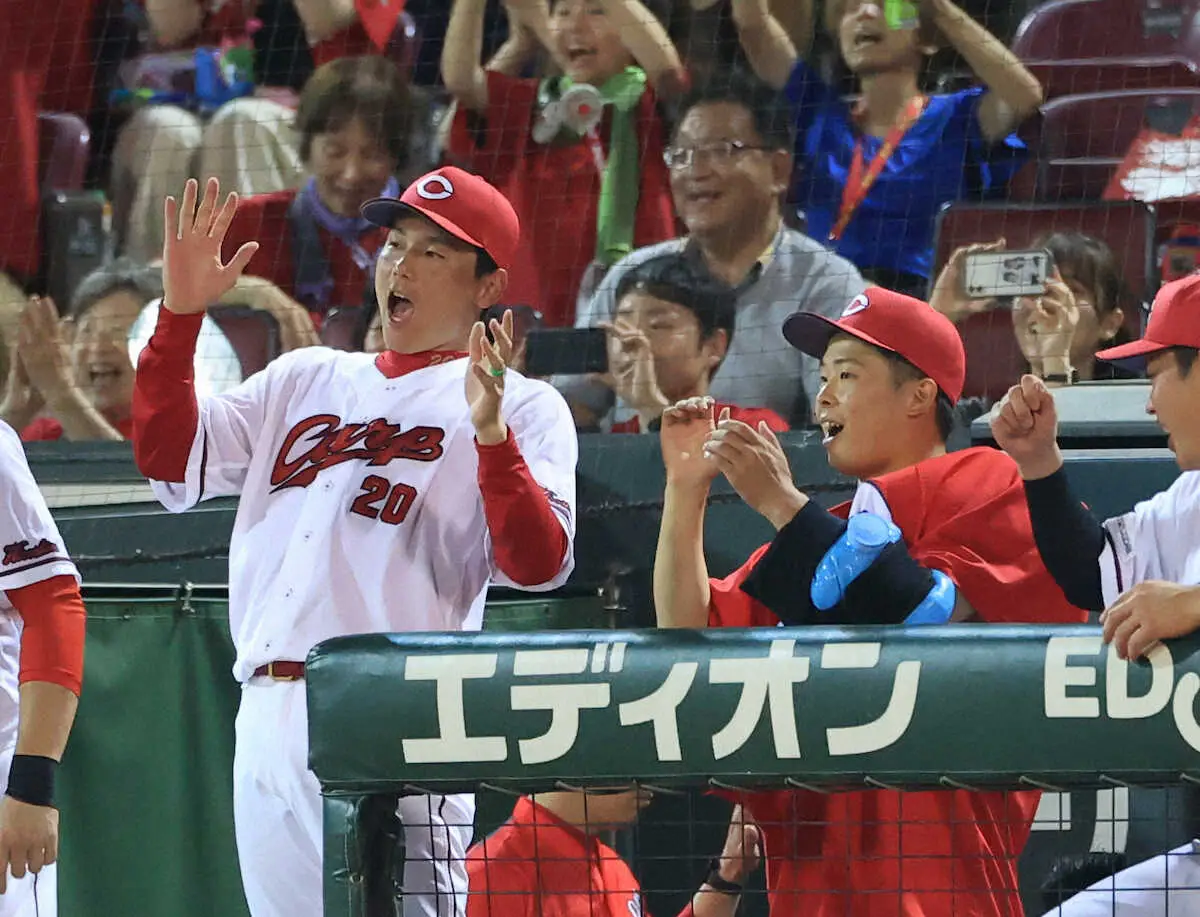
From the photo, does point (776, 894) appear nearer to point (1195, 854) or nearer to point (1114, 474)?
point (1195, 854)

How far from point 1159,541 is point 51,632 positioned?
1530mm

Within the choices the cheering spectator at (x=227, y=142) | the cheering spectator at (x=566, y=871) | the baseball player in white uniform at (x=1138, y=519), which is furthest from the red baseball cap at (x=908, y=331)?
the cheering spectator at (x=227, y=142)

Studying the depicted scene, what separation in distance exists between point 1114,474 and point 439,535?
1.53 m

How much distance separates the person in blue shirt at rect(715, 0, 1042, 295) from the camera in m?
5.35

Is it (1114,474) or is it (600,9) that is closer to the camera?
(1114,474)

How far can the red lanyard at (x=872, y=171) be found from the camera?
5.41 metres

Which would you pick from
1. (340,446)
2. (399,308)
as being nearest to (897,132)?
(399,308)

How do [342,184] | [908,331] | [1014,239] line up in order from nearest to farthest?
[908,331] < [1014,239] < [342,184]

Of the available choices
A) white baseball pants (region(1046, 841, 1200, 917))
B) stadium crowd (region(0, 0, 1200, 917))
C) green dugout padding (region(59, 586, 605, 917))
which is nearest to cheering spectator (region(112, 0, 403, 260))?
stadium crowd (region(0, 0, 1200, 917))

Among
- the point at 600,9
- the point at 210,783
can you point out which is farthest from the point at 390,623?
the point at 600,9

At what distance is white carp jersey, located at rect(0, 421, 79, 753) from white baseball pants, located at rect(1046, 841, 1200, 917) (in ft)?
4.72

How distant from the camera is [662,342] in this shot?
484 cm

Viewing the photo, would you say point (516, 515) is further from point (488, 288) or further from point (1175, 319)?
point (1175, 319)

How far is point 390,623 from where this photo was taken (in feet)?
9.54
